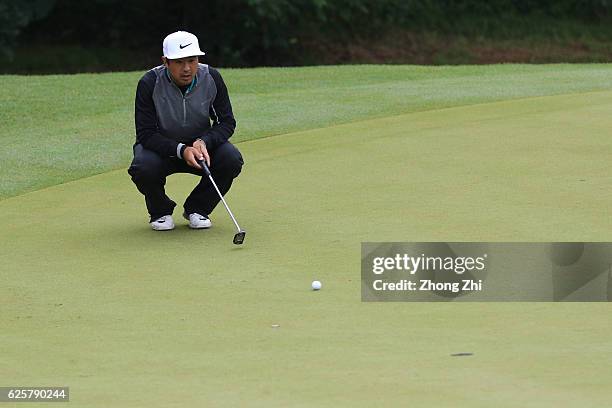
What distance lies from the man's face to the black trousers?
0.52 m

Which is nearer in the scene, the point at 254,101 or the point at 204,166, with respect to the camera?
the point at 204,166

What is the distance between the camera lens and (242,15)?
32906mm

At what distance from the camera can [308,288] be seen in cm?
759

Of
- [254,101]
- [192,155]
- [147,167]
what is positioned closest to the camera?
[192,155]

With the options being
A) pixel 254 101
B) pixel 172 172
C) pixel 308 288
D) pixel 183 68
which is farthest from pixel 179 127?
pixel 254 101

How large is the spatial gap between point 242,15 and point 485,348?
2719 cm

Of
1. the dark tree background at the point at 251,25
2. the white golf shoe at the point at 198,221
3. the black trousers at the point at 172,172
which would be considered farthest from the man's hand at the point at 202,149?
the dark tree background at the point at 251,25

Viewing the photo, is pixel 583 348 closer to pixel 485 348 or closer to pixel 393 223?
pixel 485 348

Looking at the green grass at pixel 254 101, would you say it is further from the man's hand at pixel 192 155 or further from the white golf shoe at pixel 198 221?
the man's hand at pixel 192 155

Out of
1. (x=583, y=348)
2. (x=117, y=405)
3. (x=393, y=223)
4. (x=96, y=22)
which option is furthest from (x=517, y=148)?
(x=96, y=22)

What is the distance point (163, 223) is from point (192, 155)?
0.70 meters

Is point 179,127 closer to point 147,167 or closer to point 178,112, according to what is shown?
point 178,112

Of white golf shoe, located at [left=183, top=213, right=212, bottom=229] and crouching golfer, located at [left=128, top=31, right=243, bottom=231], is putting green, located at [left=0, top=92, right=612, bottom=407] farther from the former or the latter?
crouching golfer, located at [left=128, top=31, right=243, bottom=231]

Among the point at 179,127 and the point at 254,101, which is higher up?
the point at 254,101
